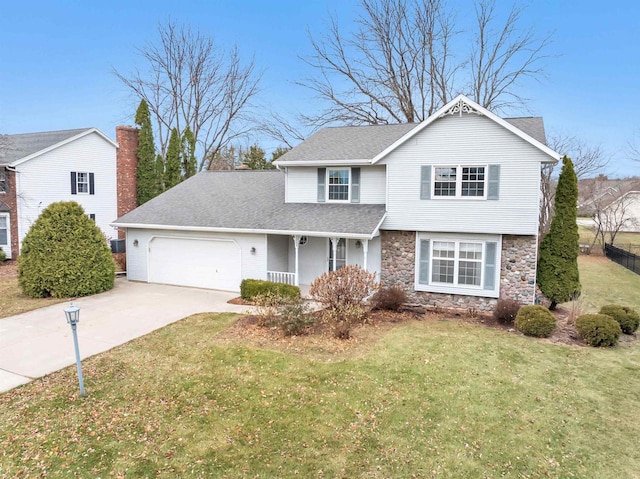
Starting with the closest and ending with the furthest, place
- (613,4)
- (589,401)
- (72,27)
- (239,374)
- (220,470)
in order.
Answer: (220,470)
(589,401)
(239,374)
(613,4)
(72,27)

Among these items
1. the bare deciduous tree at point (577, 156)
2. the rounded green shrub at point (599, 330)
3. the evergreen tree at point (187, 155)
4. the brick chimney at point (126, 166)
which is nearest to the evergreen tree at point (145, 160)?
the brick chimney at point (126, 166)

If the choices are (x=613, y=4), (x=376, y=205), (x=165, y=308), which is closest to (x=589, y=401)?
(x=376, y=205)

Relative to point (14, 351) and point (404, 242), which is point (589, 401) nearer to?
point (404, 242)

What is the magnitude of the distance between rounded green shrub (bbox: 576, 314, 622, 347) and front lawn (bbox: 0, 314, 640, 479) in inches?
16.4

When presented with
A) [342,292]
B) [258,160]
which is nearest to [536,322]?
[342,292]

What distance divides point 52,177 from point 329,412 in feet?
76.4

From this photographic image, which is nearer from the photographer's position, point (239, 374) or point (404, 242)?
point (239, 374)

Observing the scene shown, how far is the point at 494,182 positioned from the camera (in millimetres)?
13055

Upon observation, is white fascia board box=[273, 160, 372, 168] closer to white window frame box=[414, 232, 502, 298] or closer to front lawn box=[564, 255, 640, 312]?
white window frame box=[414, 232, 502, 298]

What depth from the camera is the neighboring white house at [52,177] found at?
72.3 ft

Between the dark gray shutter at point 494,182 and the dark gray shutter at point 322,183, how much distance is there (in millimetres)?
5985

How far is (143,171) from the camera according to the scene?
89.9 ft

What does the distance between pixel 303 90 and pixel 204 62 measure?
10.4 m

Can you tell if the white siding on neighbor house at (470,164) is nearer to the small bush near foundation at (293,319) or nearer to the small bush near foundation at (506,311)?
the small bush near foundation at (506,311)
